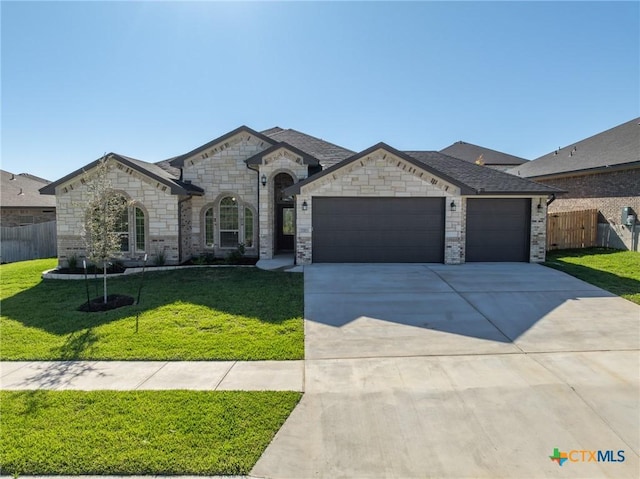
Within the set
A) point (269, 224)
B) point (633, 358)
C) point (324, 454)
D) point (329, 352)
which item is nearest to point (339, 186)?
point (269, 224)

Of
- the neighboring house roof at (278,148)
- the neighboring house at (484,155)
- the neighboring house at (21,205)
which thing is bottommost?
the neighboring house at (21,205)

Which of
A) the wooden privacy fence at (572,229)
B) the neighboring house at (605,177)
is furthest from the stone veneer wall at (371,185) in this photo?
the wooden privacy fence at (572,229)

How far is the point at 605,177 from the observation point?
61.5 feet

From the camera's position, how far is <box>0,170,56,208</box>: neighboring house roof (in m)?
22.2

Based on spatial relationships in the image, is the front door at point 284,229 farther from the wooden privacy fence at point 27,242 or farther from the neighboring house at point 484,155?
the neighboring house at point 484,155

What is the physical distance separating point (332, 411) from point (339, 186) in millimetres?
10228

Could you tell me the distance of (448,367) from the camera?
5.86m

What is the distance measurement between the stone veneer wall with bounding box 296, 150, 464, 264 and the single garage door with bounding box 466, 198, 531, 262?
106 centimetres

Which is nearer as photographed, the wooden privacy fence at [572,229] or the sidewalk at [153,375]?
the sidewalk at [153,375]

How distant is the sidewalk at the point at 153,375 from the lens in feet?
17.0

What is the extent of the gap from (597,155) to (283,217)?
54.0ft

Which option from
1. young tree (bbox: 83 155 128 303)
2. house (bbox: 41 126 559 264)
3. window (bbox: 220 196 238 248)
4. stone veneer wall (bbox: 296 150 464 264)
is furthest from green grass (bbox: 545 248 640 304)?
young tree (bbox: 83 155 128 303)

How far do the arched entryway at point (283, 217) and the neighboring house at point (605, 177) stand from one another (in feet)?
40.3

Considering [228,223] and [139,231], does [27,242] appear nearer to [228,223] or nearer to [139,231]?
[139,231]
